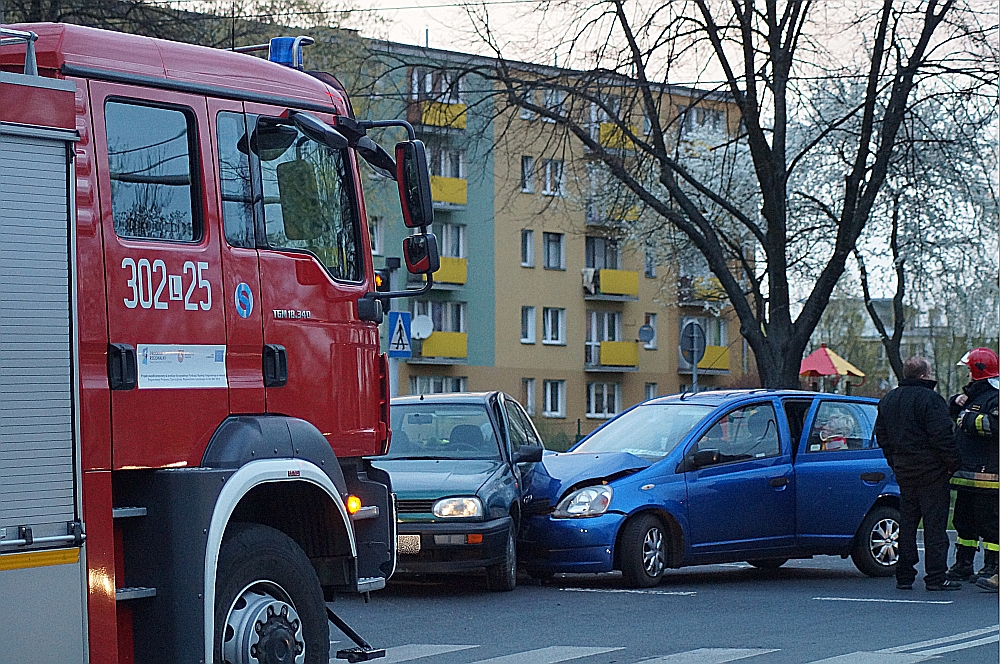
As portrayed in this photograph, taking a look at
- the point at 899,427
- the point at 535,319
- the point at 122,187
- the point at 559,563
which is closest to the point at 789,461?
the point at 899,427

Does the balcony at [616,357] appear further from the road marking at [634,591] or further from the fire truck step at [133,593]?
the fire truck step at [133,593]

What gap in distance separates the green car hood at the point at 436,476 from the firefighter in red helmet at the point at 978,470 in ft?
12.9

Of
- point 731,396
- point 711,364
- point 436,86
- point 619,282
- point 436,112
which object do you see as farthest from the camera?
point 711,364

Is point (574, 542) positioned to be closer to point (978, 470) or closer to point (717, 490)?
point (717, 490)

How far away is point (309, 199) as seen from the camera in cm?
787

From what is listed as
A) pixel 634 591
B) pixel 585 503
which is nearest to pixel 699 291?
pixel 585 503

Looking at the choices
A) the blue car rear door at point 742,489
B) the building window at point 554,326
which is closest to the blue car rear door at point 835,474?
the blue car rear door at point 742,489

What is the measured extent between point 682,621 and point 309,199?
479cm

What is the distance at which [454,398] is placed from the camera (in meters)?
13.9

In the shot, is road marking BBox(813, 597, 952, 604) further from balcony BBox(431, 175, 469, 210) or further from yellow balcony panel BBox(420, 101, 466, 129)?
balcony BBox(431, 175, 469, 210)

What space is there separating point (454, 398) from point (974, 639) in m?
5.39

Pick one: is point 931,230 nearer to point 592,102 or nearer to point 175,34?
point 592,102

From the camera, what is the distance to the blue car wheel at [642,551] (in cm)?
1292

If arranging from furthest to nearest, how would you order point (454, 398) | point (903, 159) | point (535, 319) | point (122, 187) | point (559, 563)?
point (535, 319) → point (903, 159) → point (454, 398) → point (559, 563) → point (122, 187)
